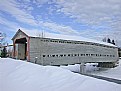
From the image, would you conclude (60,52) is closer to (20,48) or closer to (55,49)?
(55,49)

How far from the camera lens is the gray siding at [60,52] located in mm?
20978

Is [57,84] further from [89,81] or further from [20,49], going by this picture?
[20,49]

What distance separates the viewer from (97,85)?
4.21 meters

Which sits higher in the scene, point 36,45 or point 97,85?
point 36,45

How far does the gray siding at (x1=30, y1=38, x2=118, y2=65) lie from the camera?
21.0 meters

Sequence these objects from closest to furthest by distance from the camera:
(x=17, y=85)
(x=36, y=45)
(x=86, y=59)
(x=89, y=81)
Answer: (x=89, y=81) → (x=17, y=85) → (x=36, y=45) → (x=86, y=59)

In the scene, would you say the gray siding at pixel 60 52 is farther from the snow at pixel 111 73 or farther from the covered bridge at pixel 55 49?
the snow at pixel 111 73

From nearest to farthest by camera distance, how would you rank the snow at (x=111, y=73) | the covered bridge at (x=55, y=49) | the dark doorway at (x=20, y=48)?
the covered bridge at (x=55, y=49) → the dark doorway at (x=20, y=48) → the snow at (x=111, y=73)

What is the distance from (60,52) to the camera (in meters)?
23.0

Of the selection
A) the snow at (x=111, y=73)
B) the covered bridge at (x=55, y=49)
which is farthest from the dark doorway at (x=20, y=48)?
the snow at (x=111, y=73)

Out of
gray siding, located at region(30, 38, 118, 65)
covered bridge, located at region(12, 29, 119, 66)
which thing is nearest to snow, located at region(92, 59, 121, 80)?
covered bridge, located at region(12, 29, 119, 66)

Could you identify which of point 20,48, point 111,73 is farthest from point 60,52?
point 111,73

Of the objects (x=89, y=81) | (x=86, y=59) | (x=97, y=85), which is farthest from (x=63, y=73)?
(x=86, y=59)

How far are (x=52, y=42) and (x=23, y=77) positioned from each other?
49.5ft
